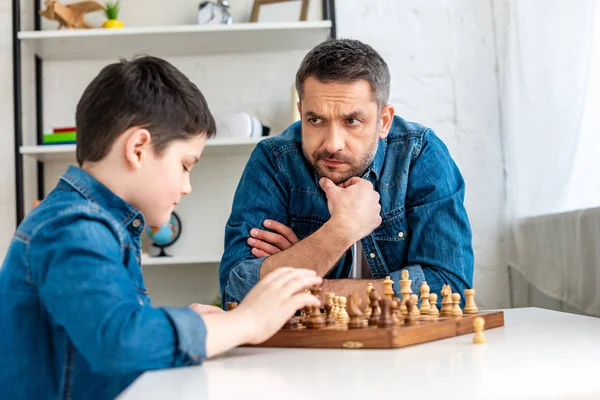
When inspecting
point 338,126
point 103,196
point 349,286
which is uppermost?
point 338,126

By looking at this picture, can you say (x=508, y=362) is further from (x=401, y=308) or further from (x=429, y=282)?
(x=429, y=282)

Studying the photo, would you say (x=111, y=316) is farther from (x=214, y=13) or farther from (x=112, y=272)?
(x=214, y=13)

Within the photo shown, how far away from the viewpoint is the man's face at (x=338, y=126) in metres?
1.84

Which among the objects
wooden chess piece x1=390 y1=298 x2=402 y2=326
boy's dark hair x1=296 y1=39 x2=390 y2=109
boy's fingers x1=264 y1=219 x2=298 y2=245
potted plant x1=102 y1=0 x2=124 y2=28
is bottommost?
wooden chess piece x1=390 y1=298 x2=402 y2=326

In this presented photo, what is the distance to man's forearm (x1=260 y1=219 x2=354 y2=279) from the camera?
5.75 feet

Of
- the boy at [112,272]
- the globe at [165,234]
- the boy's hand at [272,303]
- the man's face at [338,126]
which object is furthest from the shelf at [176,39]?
the boy's hand at [272,303]

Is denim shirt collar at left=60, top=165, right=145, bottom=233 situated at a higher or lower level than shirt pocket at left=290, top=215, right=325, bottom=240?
higher

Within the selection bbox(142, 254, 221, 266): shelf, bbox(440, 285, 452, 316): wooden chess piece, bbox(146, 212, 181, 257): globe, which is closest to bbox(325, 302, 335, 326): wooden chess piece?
bbox(440, 285, 452, 316): wooden chess piece

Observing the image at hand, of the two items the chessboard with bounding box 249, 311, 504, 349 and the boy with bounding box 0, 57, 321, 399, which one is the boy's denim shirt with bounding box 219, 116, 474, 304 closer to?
the chessboard with bounding box 249, 311, 504, 349

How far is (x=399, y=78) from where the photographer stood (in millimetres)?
3447

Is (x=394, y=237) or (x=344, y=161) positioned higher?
(x=344, y=161)

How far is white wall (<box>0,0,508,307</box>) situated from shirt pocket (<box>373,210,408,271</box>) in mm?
1562

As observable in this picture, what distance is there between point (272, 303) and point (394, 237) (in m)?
0.87

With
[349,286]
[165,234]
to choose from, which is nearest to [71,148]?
[165,234]
